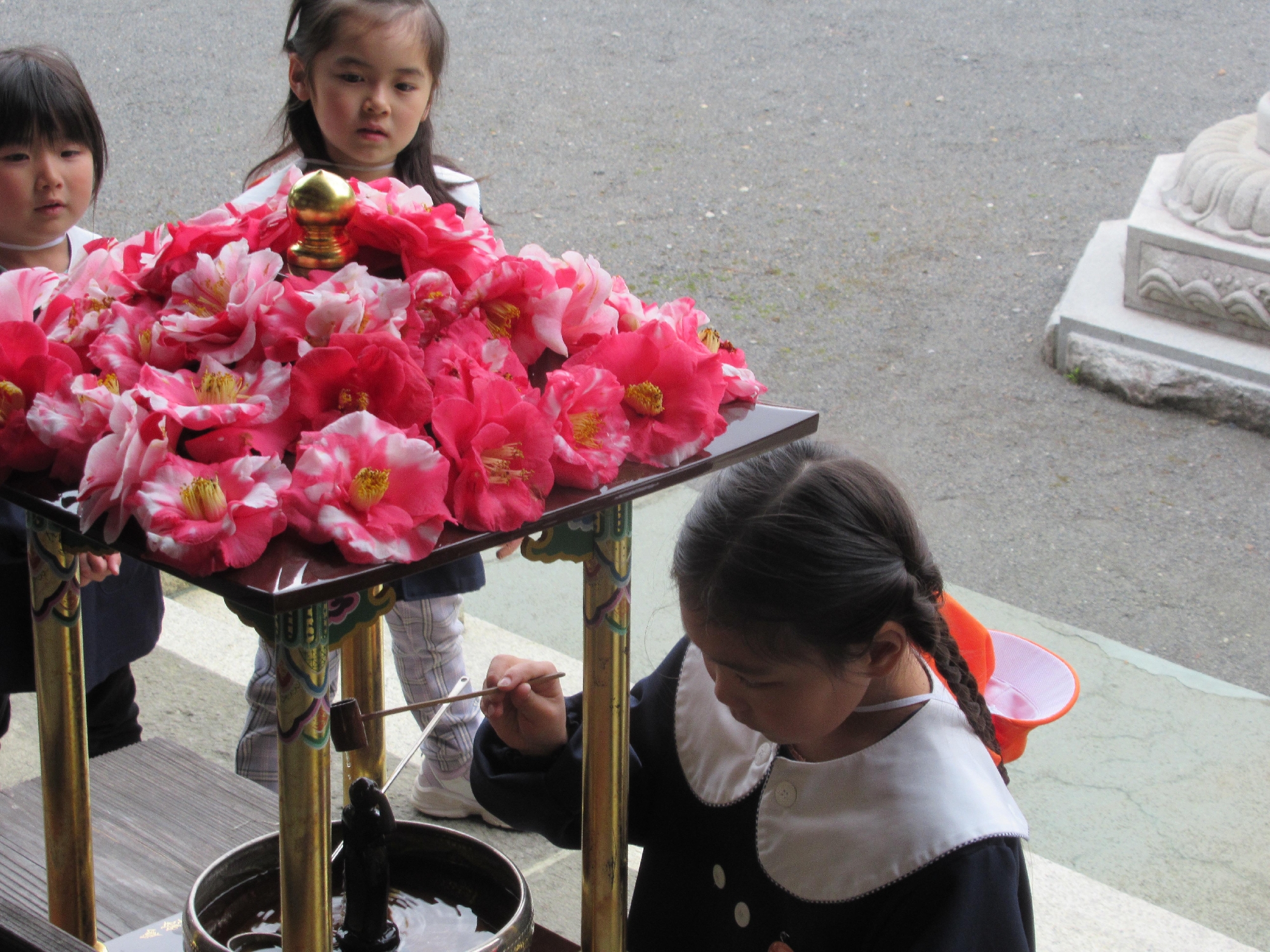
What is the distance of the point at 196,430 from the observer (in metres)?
0.87

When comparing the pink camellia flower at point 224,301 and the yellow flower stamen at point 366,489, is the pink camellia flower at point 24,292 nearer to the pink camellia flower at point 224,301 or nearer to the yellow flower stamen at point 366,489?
the pink camellia flower at point 224,301

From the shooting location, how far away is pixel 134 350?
938 millimetres

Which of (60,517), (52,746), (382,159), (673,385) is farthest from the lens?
(382,159)

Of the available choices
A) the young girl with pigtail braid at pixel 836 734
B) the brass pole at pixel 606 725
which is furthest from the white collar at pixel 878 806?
the brass pole at pixel 606 725

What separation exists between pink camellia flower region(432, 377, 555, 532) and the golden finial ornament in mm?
171

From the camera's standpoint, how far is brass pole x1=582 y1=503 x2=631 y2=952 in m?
1.08

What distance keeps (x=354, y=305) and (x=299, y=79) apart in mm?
1308

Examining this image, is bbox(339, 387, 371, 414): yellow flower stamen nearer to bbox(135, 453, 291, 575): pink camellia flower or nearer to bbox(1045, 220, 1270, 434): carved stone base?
bbox(135, 453, 291, 575): pink camellia flower

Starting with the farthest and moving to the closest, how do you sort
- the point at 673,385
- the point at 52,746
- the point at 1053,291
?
the point at 1053,291 → the point at 52,746 → the point at 673,385

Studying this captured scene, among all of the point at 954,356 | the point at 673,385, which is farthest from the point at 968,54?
the point at 673,385

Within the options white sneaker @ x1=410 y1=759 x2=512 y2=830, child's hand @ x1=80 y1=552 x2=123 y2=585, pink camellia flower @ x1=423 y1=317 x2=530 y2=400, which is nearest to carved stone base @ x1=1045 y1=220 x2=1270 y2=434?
white sneaker @ x1=410 y1=759 x2=512 y2=830

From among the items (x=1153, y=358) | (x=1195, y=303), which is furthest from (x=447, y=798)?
(x=1195, y=303)

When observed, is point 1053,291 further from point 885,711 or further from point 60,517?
point 60,517

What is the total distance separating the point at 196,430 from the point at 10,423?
0.14 m
